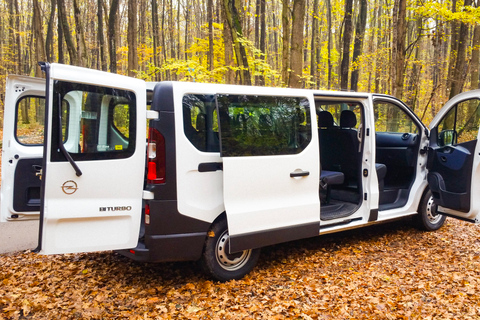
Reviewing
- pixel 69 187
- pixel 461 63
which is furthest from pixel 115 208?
pixel 461 63

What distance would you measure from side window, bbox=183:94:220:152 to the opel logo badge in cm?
111

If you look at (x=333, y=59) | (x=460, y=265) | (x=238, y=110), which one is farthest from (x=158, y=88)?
(x=333, y=59)

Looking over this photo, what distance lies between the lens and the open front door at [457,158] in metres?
4.66

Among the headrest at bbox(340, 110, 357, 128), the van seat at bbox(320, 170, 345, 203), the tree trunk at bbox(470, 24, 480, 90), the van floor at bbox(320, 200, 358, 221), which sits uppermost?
the tree trunk at bbox(470, 24, 480, 90)

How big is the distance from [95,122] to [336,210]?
11.1 ft

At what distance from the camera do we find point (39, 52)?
1741 cm

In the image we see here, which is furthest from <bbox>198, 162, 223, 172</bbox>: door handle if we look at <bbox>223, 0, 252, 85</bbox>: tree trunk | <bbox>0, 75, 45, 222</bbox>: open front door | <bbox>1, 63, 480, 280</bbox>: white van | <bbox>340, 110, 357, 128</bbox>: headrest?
<bbox>223, 0, 252, 85</bbox>: tree trunk

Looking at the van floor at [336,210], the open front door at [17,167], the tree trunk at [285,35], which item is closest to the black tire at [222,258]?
the van floor at [336,210]

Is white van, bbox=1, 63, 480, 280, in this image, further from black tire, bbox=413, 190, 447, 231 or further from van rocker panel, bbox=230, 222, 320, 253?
black tire, bbox=413, 190, 447, 231

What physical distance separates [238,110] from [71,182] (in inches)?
70.7

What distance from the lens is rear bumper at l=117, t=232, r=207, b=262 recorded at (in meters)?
3.55

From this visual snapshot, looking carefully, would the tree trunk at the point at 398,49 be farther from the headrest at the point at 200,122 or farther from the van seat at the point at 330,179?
the headrest at the point at 200,122

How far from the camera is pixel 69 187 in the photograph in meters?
3.25

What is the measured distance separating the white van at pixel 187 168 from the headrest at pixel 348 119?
0.32 m
